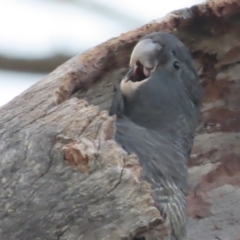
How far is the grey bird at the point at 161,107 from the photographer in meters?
1.58

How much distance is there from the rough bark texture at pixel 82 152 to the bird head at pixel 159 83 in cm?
7

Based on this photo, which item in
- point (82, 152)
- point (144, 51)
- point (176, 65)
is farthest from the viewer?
→ point (176, 65)

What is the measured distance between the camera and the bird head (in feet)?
5.50

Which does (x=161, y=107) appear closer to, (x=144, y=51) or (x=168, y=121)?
(x=168, y=121)

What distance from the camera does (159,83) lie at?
5.61 feet

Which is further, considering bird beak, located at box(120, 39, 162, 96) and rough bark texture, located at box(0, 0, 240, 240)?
bird beak, located at box(120, 39, 162, 96)

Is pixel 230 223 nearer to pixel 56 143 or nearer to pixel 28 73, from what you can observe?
pixel 28 73

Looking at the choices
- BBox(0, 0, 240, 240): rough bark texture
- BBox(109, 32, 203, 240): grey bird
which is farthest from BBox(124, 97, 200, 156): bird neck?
BBox(0, 0, 240, 240): rough bark texture

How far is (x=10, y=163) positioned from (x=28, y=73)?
1.76ft

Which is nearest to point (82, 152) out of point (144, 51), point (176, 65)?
point (144, 51)

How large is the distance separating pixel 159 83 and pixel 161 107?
7 centimetres

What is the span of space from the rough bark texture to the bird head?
0.24 feet

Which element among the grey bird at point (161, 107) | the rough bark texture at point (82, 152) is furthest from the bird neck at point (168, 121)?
the rough bark texture at point (82, 152)

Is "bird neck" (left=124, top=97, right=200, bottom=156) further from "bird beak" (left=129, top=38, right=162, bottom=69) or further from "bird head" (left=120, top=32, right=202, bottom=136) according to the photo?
"bird beak" (left=129, top=38, right=162, bottom=69)
